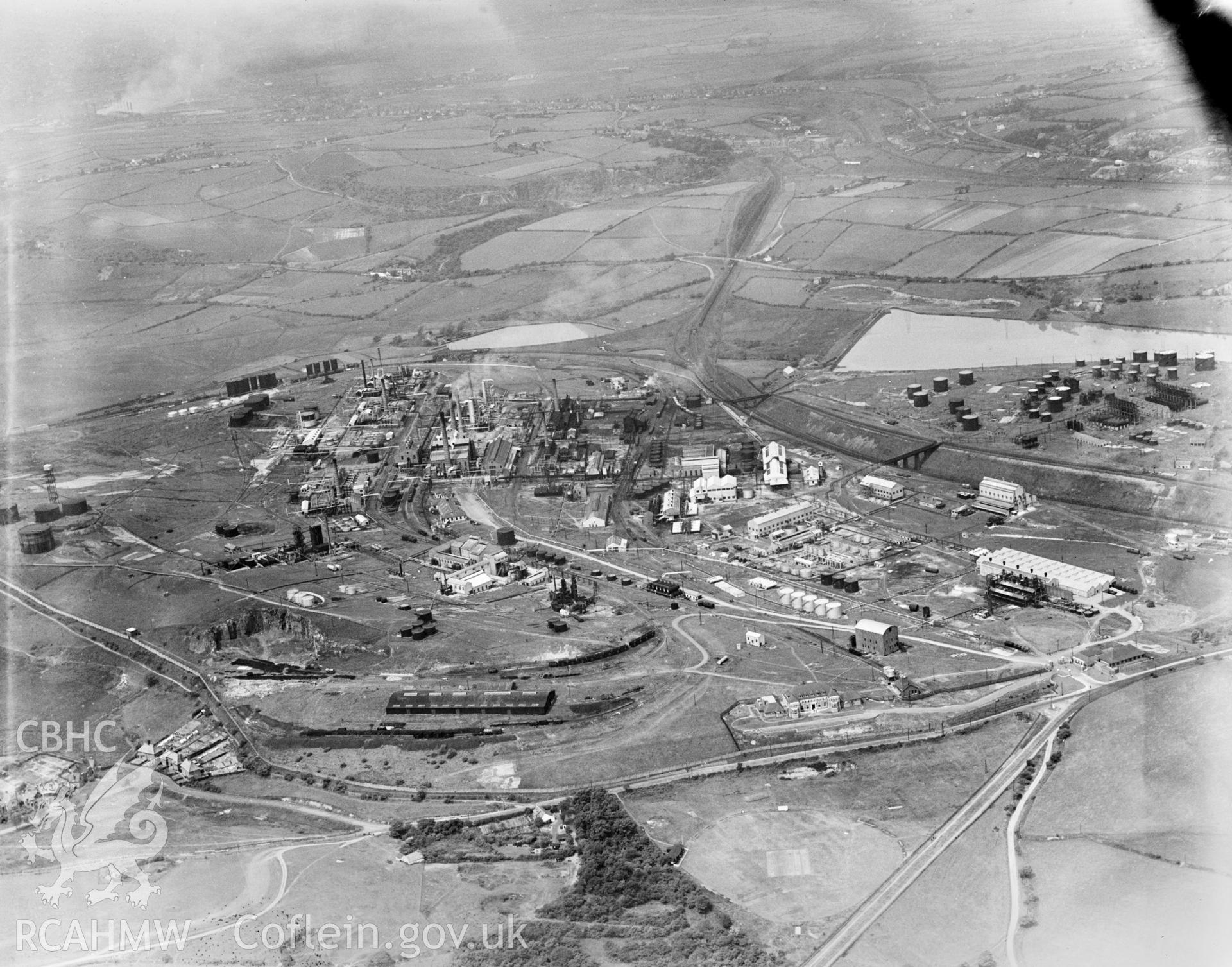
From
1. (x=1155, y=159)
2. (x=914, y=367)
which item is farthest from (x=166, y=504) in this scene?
(x=1155, y=159)

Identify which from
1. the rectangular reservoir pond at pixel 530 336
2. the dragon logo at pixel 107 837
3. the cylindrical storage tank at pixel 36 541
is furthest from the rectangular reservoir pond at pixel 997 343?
the dragon logo at pixel 107 837

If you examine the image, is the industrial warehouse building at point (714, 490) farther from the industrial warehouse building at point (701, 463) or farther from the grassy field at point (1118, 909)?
the grassy field at point (1118, 909)

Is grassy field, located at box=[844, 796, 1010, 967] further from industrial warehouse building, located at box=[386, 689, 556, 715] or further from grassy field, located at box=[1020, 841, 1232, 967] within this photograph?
industrial warehouse building, located at box=[386, 689, 556, 715]

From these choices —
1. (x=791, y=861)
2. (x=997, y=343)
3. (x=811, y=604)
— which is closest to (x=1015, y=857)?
(x=791, y=861)

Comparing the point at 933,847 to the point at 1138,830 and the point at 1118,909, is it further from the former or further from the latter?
the point at 1118,909

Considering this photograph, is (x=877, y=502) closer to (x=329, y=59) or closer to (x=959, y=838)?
(x=959, y=838)

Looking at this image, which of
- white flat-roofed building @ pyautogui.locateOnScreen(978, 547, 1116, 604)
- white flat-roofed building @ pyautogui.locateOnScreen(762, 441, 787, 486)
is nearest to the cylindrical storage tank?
white flat-roofed building @ pyautogui.locateOnScreen(762, 441, 787, 486)
